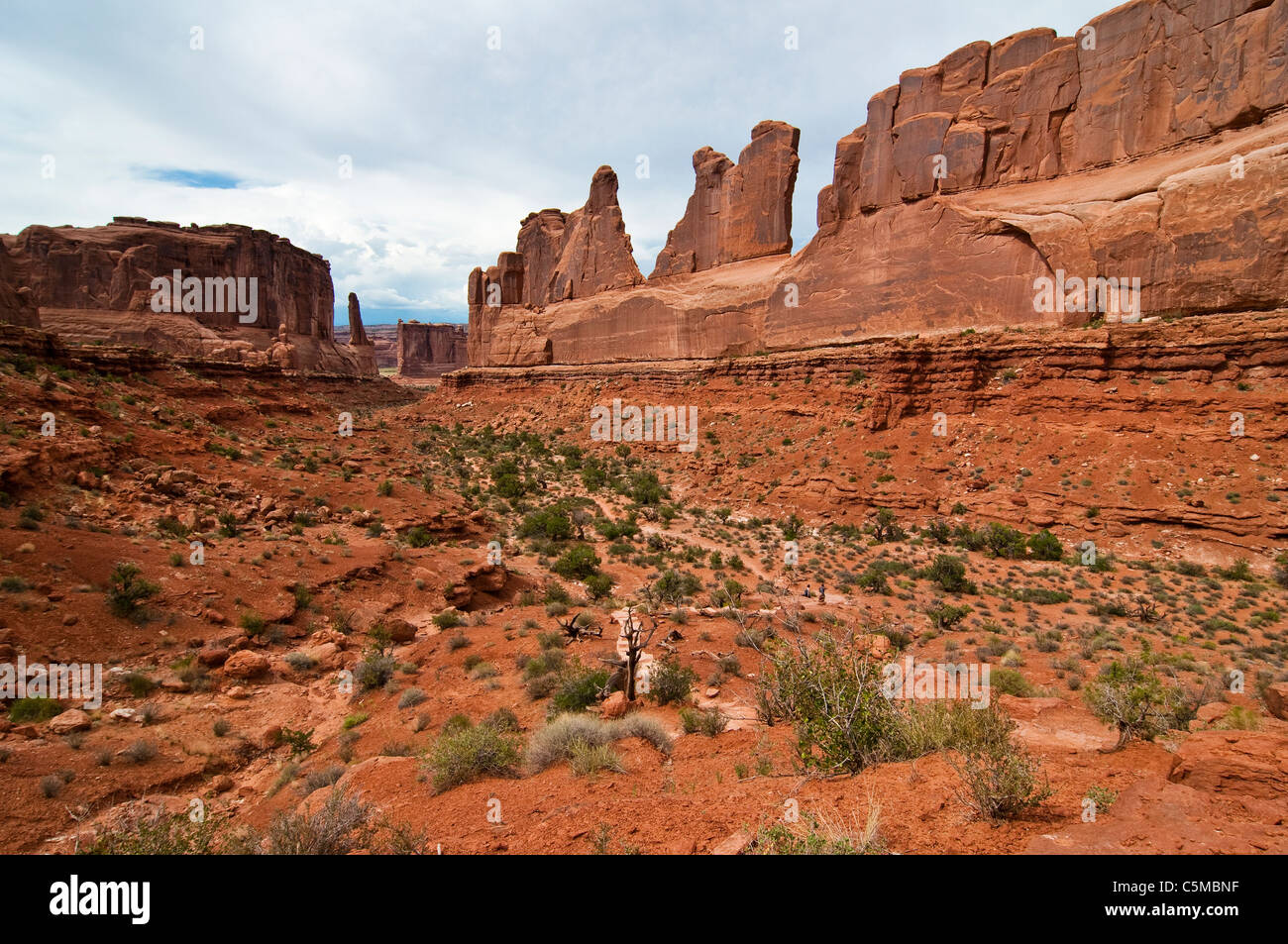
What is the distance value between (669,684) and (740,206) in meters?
33.8

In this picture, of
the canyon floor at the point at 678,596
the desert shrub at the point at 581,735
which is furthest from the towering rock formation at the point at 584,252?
the desert shrub at the point at 581,735

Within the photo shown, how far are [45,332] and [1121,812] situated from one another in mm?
34087

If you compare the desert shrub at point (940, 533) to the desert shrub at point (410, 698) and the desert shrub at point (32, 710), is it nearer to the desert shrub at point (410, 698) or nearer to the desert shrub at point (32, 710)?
the desert shrub at point (410, 698)

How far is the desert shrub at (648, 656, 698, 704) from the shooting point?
812 centimetres

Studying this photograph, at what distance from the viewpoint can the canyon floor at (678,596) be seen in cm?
462

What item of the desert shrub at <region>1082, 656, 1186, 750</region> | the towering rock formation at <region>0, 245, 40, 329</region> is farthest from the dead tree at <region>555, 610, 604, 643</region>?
the towering rock formation at <region>0, 245, 40, 329</region>

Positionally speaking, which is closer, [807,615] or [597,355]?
[807,615]

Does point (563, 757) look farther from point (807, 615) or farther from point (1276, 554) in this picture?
point (1276, 554)

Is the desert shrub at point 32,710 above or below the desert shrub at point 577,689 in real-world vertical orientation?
above

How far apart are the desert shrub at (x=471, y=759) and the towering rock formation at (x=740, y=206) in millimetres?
34327

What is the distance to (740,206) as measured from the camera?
3472 centimetres

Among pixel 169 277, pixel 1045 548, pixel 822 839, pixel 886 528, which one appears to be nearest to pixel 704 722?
pixel 822 839

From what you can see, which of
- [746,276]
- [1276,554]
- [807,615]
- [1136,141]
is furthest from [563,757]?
[746,276]

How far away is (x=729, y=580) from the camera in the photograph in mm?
14445
